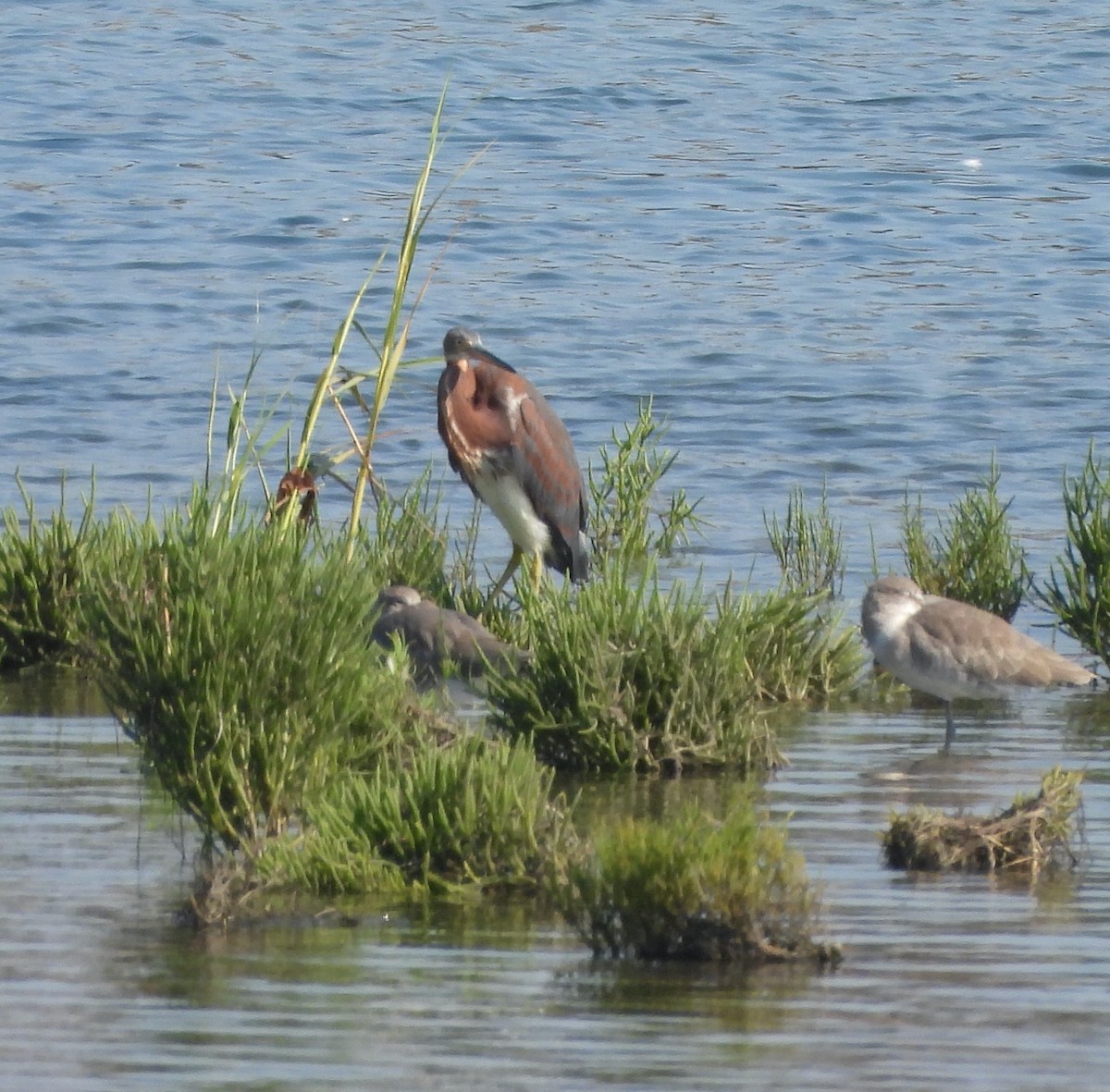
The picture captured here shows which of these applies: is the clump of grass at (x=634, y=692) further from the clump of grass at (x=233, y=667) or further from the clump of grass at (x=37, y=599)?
the clump of grass at (x=37, y=599)

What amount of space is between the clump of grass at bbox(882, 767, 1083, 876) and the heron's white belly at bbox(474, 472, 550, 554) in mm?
5277

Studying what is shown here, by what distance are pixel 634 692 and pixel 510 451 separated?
4.11 metres

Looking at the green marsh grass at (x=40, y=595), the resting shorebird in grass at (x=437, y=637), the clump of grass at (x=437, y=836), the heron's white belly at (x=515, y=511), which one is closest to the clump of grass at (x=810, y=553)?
the heron's white belly at (x=515, y=511)

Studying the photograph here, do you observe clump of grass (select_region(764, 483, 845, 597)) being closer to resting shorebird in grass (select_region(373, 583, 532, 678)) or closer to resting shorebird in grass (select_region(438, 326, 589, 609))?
resting shorebird in grass (select_region(438, 326, 589, 609))

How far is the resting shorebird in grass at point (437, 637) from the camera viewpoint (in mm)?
8727

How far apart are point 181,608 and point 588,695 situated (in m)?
1.77

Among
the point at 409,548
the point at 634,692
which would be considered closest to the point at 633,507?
the point at 409,548

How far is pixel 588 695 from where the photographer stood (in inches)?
294

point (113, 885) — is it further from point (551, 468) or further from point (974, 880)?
point (551, 468)

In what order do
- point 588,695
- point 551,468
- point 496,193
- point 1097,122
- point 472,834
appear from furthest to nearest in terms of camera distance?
point 1097,122 → point 496,193 → point 551,468 → point 588,695 → point 472,834

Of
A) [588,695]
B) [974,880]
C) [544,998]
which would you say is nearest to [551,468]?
[588,695]

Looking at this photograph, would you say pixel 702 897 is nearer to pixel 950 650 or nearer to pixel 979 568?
pixel 950 650

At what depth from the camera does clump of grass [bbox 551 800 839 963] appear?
5.30 meters

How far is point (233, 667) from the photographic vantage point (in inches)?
241
